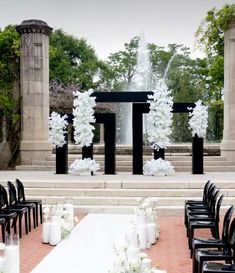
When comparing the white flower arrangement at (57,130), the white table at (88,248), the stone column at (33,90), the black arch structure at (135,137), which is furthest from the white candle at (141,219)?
the stone column at (33,90)

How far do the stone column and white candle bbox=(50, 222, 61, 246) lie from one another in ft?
40.0

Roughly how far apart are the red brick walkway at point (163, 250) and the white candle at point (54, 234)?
14cm

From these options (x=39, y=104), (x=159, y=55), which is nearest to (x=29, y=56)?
(x=39, y=104)

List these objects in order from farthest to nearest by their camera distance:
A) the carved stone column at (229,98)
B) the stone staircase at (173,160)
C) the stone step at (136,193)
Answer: the carved stone column at (229,98), the stone staircase at (173,160), the stone step at (136,193)

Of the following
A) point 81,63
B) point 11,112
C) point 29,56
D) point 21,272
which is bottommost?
point 21,272

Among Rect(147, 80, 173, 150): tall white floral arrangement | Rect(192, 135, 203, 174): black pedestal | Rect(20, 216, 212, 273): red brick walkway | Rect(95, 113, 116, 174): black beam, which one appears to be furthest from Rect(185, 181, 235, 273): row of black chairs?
Rect(95, 113, 116, 174): black beam

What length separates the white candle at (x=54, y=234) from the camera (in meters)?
9.96

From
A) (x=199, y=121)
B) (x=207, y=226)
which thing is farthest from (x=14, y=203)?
(x=199, y=121)

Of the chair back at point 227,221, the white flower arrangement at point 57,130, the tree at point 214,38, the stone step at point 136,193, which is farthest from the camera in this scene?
the tree at point 214,38

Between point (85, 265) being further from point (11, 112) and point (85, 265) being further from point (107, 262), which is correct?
point (11, 112)

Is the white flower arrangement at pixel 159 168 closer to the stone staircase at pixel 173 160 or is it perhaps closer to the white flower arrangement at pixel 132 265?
the stone staircase at pixel 173 160

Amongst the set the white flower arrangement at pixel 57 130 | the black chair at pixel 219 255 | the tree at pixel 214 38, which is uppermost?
the tree at pixel 214 38

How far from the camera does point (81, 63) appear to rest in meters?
45.2

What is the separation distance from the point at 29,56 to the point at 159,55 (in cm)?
2212
